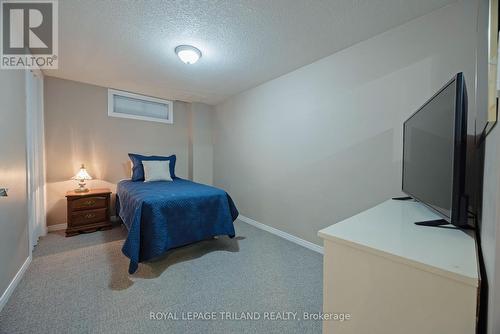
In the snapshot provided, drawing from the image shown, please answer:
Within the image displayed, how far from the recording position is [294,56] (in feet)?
7.53

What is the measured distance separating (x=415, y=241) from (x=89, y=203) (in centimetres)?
365

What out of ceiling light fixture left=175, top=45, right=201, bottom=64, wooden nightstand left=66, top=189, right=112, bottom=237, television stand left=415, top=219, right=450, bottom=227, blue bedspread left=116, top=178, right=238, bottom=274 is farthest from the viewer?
wooden nightstand left=66, top=189, right=112, bottom=237

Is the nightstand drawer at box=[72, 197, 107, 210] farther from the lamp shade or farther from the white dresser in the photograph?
the white dresser

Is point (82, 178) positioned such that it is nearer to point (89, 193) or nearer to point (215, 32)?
point (89, 193)

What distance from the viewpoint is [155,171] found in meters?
3.28

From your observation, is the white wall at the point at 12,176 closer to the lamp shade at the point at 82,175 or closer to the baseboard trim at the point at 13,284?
the baseboard trim at the point at 13,284

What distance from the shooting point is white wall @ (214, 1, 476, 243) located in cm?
158

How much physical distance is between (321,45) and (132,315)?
2837 mm

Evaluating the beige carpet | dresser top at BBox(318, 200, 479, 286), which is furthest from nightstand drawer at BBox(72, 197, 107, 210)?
dresser top at BBox(318, 200, 479, 286)

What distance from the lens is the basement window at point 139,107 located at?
3.43m

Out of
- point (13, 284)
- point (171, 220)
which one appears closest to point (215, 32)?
point (171, 220)

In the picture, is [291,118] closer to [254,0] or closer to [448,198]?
[254,0]

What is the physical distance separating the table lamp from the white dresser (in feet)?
11.2

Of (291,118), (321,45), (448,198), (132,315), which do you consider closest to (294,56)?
(321,45)
